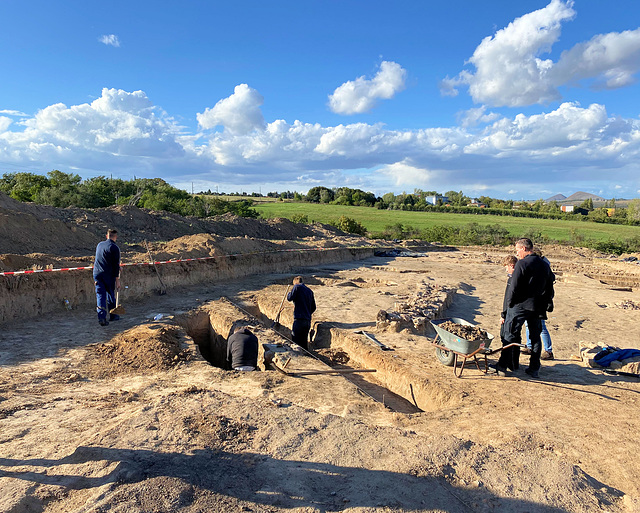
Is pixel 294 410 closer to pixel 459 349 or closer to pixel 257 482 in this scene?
pixel 257 482

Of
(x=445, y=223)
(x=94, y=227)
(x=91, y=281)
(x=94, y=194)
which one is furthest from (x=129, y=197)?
(x=445, y=223)

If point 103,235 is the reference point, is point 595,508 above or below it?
below

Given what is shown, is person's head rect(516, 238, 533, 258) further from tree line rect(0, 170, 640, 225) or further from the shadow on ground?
tree line rect(0, 170, 640, 225)

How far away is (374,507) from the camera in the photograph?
9.80ft

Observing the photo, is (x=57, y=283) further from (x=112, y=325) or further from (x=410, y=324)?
(x=410, y=324)

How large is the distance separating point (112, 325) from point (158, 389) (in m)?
3.32

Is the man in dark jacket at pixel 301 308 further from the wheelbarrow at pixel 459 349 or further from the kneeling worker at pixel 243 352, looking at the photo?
the wheelbarrow at pixel 459 349

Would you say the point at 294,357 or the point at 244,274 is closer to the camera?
the point at 294,357

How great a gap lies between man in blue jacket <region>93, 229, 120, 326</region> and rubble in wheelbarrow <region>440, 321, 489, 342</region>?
606cm

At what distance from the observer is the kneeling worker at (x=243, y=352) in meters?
5.97

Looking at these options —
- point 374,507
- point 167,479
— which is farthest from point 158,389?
point 374,507

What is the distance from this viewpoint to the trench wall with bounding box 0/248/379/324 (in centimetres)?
786

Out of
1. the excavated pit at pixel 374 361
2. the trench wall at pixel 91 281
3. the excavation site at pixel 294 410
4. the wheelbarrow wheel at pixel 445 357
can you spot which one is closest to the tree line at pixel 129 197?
the trench wall at pixel 91 281

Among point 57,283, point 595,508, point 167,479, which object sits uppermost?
point 57,283
